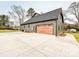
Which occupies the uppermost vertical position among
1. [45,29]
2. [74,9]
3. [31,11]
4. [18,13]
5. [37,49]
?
[31,11]

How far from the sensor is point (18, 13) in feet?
143

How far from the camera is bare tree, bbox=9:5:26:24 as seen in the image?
42494mm

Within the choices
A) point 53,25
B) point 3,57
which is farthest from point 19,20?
point 3,57

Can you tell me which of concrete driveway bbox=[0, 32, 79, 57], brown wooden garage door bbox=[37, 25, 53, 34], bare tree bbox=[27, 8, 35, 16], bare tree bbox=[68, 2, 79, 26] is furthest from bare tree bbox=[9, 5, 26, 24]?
concrete driveway bbox=[0, 32, 79, 57]

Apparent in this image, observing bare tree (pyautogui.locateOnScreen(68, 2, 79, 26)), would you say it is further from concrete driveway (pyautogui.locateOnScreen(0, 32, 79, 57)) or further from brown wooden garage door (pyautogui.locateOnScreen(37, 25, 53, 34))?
concrete driveway (pyautogui.locateOnScreen(0, 32, 79, 57))

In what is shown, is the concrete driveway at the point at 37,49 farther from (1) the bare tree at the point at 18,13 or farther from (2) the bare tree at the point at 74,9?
(1) the bare tree at the point at 18,13

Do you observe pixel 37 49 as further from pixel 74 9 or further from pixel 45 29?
pixel 74 9

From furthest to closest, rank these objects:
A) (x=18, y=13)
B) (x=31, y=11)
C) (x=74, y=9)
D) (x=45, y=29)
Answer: (x=18, y=13)
(x=31, y=11)
(x=74, y=9)
(x=45, y=29)

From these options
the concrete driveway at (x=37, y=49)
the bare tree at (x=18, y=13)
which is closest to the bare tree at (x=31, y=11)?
the bare tree at (x=18, y=13)

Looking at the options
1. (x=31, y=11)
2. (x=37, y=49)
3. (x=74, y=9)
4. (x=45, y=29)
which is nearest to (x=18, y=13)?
(x=31, y=11)

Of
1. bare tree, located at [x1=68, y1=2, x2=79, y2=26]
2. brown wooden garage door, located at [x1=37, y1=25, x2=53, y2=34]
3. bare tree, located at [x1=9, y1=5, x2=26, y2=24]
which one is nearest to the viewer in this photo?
brown wooden garage door, located at [x1=37, y1=25, x2=53, y2=34]

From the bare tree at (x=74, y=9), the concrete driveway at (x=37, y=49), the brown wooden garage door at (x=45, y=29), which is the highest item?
the bare tree at (x=74, y=9)

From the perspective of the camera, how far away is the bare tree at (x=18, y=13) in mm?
42494

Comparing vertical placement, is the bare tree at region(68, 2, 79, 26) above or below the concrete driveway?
above
